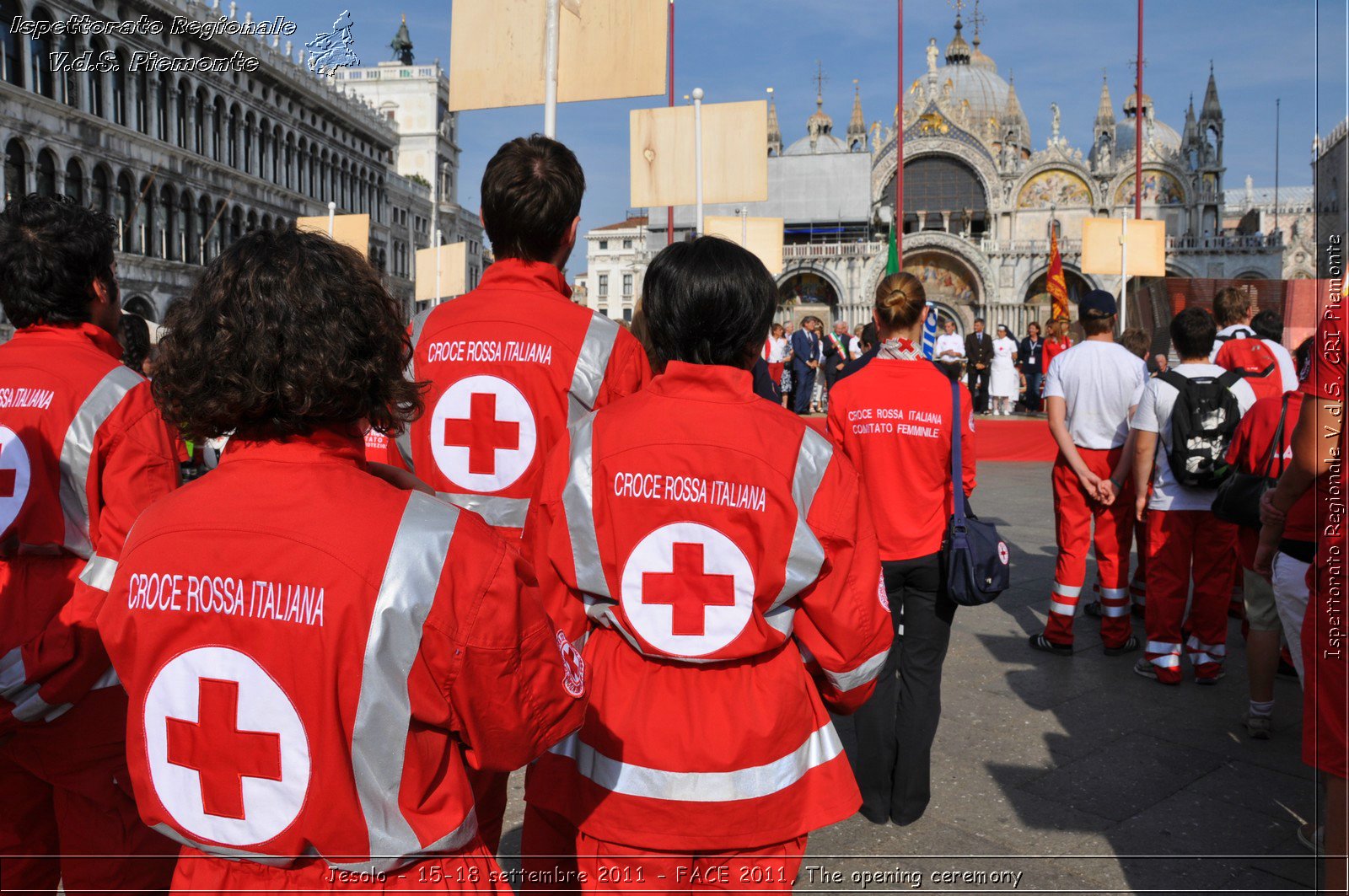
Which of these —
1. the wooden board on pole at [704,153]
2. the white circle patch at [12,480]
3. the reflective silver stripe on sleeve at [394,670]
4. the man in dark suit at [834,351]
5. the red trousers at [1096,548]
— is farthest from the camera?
the man in dark suit at [834,351]

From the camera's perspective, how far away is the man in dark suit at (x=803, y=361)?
18250 mm

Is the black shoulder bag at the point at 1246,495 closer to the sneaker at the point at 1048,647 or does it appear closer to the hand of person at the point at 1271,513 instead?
the hand of person at the point at 1271,513

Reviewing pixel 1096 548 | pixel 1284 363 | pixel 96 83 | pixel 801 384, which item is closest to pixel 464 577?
pixel 1096 548

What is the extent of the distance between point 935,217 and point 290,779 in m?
54.4

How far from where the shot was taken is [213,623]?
4.71 ft

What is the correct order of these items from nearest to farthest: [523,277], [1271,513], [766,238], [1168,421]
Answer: [523,277], [1271,513], [1168,421], [766,238]

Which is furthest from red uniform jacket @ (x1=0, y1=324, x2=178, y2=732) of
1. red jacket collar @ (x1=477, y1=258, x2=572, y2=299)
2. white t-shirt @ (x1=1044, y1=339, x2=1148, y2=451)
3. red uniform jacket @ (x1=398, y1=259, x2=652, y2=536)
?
white t-shirt @ (x1=1044, y1=339, x2=1148, y2=451)

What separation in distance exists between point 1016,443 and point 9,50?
89.2 ft

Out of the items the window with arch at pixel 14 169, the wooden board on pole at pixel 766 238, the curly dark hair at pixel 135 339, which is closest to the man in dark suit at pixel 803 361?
the wooden board on pole at pixel 766 238

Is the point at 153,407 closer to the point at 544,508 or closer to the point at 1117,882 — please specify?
the point at 544,508

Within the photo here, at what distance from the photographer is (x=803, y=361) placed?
18.3 m

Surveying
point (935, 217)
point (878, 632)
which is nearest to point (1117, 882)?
point (878, 632)

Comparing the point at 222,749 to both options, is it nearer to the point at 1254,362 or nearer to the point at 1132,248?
the point at 1254,362

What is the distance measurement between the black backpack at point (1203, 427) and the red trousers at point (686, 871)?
400 cm
